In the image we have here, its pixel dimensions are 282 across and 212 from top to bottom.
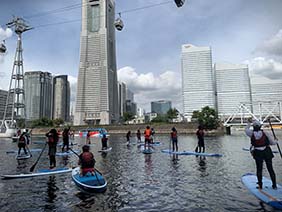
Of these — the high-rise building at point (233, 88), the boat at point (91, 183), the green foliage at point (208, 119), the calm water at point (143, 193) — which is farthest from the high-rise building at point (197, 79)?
the boat at point (91, 183)

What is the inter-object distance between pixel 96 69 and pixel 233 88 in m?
113

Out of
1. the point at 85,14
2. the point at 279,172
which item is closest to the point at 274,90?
the point at 85,14

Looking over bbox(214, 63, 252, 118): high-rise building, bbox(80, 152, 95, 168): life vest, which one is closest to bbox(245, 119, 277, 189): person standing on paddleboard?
bbox(80, 152, 95, 168): life vest

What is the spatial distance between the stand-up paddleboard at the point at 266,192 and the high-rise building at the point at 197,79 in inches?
7267

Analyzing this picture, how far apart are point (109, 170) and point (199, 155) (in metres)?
9.82

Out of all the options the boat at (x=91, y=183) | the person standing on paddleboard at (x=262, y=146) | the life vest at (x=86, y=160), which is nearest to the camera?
the person standing on paddleboard at (x=262, y=146)

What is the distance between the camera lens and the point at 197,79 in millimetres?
195000

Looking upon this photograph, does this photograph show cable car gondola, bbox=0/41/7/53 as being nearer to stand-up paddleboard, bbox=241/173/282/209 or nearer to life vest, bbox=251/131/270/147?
stand-up paddleboard, bbox=241/173/282/209

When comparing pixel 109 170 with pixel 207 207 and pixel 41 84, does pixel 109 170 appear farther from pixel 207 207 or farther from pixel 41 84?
pixel 41 84

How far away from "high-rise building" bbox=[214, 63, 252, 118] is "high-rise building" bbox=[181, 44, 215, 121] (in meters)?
8.22

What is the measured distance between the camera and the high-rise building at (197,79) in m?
192

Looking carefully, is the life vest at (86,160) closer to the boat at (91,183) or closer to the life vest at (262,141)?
the boat at (91,183)

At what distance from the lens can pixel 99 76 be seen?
174375 millimetres

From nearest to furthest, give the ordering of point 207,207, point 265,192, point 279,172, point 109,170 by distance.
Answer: point 207,207 < point 265,192 < point 279,172 < point 109,170
